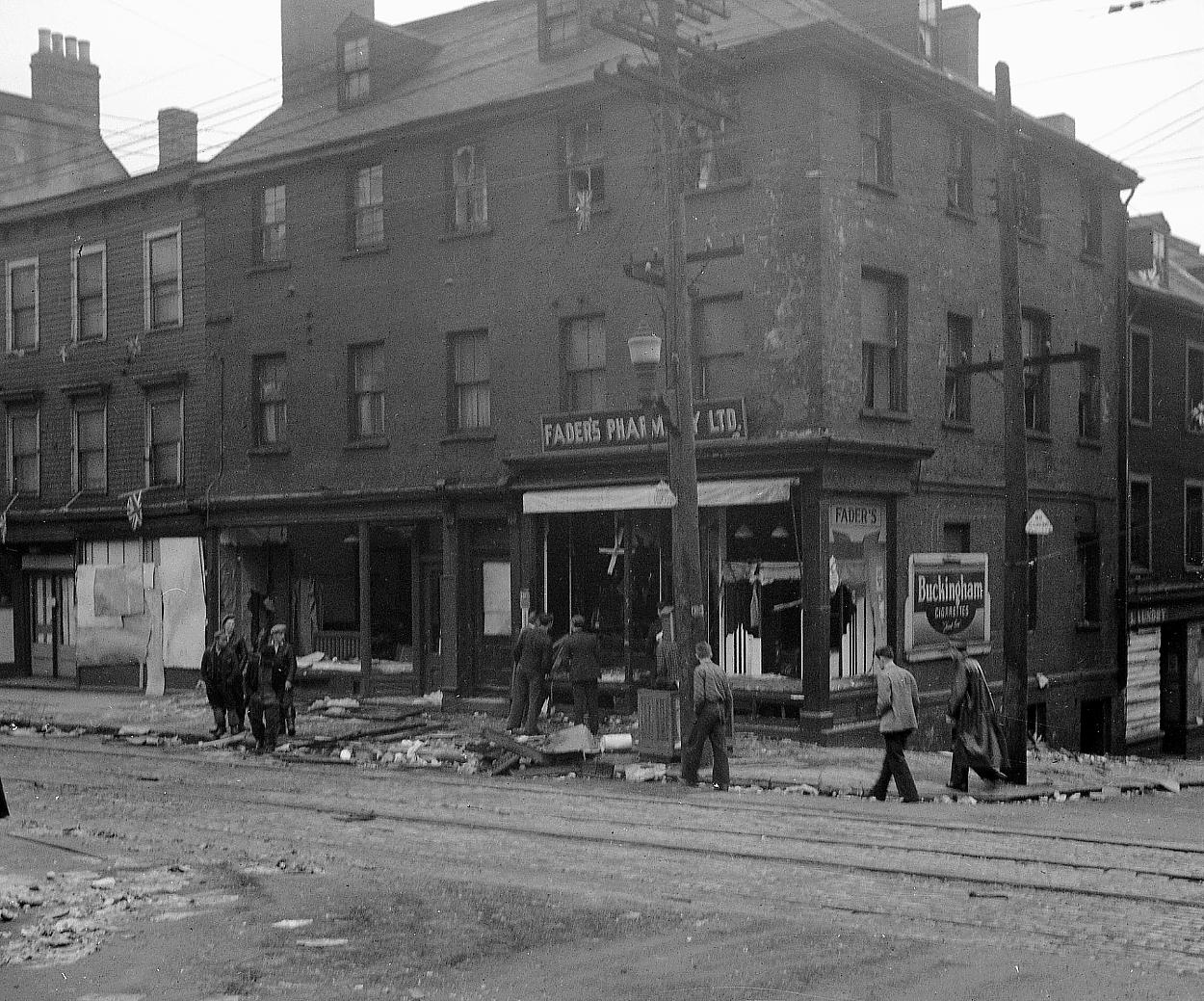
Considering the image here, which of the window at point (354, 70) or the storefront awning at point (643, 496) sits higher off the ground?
the window at point (354, 70)

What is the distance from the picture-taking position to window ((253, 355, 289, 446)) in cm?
2795

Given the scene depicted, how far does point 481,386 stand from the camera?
25391 millimetres

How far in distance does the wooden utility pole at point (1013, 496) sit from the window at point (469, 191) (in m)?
9.63

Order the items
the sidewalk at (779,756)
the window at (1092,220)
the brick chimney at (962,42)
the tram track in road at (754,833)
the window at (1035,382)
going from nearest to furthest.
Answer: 1. the tram track in road at (754,833)
2. the sidewalk at (779,756)
3. the window at (1035,382)
4. the brick chimney at (962,42)
5. the window at (1092,220)

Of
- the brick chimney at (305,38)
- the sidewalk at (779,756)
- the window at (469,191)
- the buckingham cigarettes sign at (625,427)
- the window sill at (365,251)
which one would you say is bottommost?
the sidewalk at (779,756)

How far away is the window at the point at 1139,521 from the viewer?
3077 centimetres

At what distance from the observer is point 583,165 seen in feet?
78.1

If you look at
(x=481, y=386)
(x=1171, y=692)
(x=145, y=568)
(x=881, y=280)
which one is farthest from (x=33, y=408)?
(x=1171, y=692)

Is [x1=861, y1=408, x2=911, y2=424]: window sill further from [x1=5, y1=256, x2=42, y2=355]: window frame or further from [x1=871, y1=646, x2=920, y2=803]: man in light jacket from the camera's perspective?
[x1=5, y1=256, x2=42, y2=355]: window frame

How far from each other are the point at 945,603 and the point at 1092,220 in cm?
940

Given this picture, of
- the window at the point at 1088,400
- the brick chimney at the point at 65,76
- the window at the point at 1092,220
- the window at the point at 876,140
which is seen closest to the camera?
the window at the point at 876,140

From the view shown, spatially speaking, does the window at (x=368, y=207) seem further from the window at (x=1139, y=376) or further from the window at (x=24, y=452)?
the window at (x=1139, y=376)

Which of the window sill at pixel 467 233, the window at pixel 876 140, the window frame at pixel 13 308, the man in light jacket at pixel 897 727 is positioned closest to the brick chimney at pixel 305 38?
the window sill at pixel 467 233

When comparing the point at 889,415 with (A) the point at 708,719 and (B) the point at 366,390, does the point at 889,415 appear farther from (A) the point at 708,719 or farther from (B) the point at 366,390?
(B) the point at 366,390
